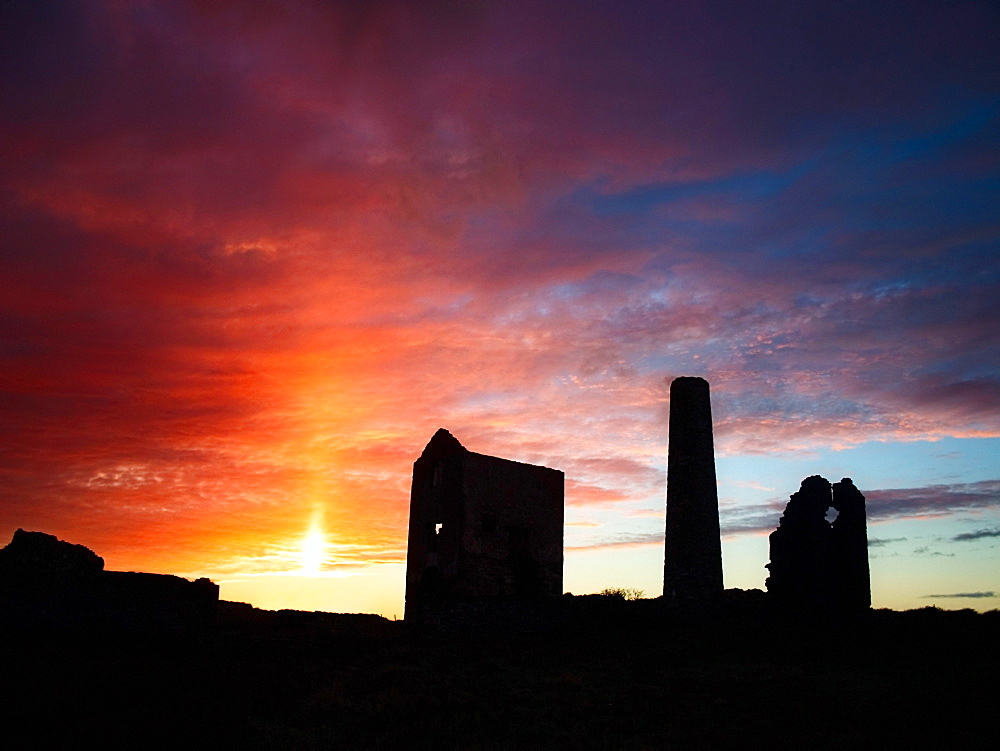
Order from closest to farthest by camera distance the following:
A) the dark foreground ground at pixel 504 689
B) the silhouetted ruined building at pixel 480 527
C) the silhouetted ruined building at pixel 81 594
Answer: the dark foreground ground at pixel 504 689 → the silhouetted ruined building at pixel 81 594 → the silhouetted ruined building at pixel 480 527

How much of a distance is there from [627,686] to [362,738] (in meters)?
7.01

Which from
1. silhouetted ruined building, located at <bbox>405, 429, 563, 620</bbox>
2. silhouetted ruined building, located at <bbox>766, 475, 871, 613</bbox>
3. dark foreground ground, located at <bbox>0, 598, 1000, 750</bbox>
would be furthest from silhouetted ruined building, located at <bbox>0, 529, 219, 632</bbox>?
silhouetted ruined building, located at <bbox>766, 475, 871, 613</bbox>

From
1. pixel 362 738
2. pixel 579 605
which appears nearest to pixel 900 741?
pixel 362 738

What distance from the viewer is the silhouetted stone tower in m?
30.2

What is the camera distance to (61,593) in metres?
16.9

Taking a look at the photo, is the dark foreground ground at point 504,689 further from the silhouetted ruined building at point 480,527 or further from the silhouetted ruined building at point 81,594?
the silhouetted ruined building at point 480,527

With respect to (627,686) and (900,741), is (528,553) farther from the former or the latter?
(900,741)

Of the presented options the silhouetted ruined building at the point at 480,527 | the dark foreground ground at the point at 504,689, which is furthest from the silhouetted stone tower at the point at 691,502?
the dark foreground ground at the point at 504,689

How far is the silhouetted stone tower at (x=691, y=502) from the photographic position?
3019 centimetres

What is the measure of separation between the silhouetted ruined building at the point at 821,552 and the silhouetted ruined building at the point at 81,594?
19.3m

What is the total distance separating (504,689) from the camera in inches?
695

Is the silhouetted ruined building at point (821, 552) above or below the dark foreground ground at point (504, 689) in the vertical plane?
above

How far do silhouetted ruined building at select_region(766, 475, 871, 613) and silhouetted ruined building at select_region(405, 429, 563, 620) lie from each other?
926 cm

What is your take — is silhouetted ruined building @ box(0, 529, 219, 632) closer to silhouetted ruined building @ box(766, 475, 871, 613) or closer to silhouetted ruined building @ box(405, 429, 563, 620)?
silhouetted ruined building @ box(405, 429, 563, 620)
